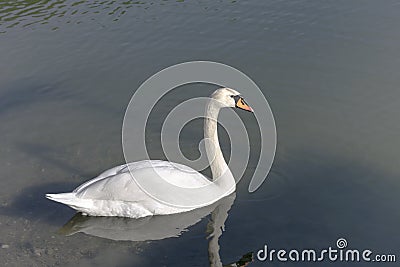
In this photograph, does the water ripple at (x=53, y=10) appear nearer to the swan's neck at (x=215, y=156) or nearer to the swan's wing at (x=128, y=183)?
the swan's neck at (x=215, y=156)

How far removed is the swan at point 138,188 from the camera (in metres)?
7.67

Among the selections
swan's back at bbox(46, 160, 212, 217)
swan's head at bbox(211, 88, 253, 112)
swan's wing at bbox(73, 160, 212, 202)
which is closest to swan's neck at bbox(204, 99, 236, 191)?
swan's head at bbox(211, 88, 253, 112)

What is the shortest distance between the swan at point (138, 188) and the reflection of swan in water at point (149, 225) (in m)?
0.09

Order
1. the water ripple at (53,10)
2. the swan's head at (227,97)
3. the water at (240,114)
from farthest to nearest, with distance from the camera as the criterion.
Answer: the water ripple at (53,10)
the swan's head at (227,97)
the water at (240,114)

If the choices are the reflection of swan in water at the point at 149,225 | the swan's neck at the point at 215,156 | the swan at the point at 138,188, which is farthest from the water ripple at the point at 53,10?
the reflection of swan in water at the point at 149,225

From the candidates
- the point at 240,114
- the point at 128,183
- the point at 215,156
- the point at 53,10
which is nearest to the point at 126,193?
the point at 128,183

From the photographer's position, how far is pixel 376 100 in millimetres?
10062

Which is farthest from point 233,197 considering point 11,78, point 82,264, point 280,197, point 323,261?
point 11,78

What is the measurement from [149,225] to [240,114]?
332 cm

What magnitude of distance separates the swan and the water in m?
0.41

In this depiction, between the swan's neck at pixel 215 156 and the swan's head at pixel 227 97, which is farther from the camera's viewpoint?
the swan's neck at pixel 215 156

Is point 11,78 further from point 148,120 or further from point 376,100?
point 376,100

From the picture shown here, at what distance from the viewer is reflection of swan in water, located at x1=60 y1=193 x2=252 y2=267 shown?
24.9 ft

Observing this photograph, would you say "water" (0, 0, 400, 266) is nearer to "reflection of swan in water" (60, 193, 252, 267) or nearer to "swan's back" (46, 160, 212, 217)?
"reflection of swan in water" (60, 193, 252, 267)
